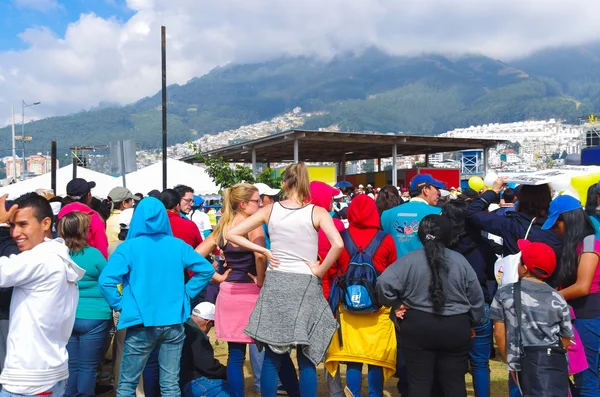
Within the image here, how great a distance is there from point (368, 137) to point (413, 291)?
69.7 ft

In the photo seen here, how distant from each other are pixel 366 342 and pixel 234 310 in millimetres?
1015

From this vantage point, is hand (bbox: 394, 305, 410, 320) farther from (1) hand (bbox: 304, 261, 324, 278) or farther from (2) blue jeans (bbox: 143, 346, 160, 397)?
(2) blue jeans (bbox: 143, 346, 160, 397)

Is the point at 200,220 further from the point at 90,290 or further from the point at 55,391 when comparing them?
the point at 55,391

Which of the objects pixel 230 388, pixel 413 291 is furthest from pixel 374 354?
pixel 230 388

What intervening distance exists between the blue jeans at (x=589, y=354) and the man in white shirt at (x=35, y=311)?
3226mm

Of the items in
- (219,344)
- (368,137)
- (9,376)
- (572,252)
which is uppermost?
(368,137)

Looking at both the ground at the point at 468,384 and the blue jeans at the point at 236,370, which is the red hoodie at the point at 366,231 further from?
the ground at the point at 468,384

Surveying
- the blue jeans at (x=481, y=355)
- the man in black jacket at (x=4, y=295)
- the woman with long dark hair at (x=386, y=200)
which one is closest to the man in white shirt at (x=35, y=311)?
the man in black jacket at (x=4, y=295)

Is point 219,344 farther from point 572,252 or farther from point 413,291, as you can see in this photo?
point 572,252

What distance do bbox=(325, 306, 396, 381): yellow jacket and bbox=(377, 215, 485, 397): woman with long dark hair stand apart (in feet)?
1.40

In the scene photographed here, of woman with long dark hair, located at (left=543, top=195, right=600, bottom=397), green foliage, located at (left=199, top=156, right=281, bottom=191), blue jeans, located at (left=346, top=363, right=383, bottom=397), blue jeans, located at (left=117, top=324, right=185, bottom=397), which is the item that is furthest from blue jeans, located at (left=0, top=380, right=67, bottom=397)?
green foliage, located at (left=199, top=156, right=281, bottom=191)

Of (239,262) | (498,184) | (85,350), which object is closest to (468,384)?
(498,184)

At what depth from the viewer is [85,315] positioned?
3.84 m

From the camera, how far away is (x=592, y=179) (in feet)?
17.6
